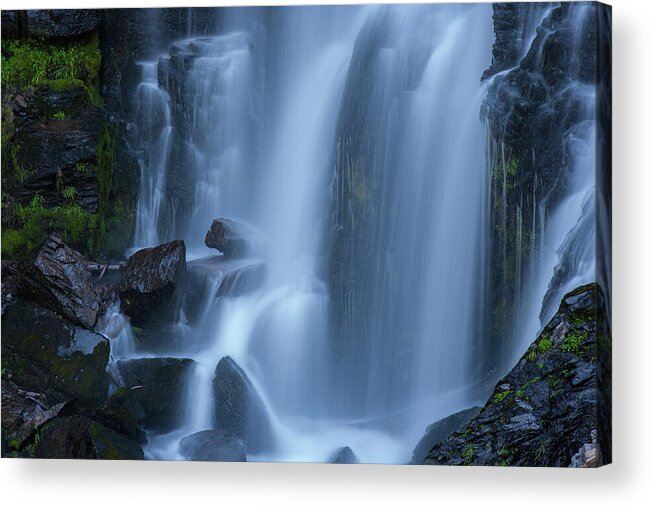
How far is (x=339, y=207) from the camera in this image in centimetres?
757

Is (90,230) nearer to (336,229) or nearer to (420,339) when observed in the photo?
(336,229)

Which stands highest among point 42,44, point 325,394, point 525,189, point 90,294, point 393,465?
point 42,44

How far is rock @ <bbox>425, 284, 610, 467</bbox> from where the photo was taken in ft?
23.6

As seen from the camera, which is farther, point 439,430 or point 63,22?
point 63,22

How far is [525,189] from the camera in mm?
7367

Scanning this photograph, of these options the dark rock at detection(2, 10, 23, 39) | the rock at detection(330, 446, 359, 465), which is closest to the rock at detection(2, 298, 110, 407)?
the rock at detection(330, 446, 359, 465)

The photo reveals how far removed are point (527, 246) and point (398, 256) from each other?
0.85 m

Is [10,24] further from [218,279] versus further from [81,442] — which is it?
[81,442]

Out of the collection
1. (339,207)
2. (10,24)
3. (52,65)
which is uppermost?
(10,24)

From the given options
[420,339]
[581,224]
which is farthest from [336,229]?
[581,224]

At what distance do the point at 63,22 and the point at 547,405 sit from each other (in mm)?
4186

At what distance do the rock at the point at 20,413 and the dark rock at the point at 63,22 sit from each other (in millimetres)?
2433

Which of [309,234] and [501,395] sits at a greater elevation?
[309,234]

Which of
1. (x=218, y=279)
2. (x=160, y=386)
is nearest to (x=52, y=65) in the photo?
(x=218, y=279)
